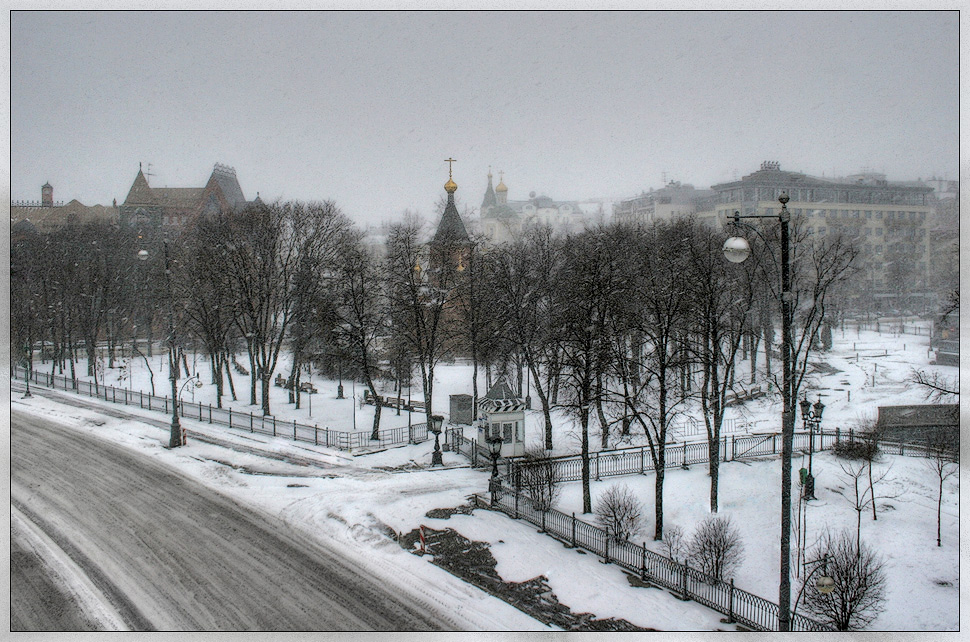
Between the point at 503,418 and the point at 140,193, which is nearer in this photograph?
the point at 503,418

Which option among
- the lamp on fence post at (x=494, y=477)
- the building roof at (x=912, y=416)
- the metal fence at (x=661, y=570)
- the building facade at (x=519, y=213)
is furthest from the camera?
the building facade at (x=519, y=213)

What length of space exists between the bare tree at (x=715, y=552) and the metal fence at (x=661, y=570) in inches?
24.2

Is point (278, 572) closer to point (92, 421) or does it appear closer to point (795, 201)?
point (92, 421)

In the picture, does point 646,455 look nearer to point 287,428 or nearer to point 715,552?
point 715,552

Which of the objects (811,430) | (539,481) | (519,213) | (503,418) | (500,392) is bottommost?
(539,481)

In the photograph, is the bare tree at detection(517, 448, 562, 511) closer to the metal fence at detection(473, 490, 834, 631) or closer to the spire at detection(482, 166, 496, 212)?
the metal fence at detection(473, 490, 834, 631)

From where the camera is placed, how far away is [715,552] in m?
13.6

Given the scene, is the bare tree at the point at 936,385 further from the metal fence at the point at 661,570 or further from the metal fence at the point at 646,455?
the metal fence at the point at 661,570

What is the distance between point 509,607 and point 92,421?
23091 millimetres

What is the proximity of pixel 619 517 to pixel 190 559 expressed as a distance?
32.3ft

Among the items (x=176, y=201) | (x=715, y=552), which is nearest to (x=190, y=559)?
(x=715, y=552)

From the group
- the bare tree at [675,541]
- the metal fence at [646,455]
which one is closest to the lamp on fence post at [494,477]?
the metal fence at [646,455]

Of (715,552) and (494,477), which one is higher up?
(494,477)

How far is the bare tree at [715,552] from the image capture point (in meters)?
13.5
